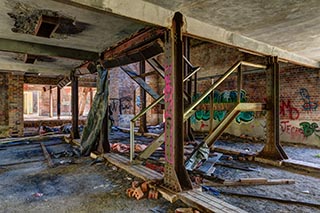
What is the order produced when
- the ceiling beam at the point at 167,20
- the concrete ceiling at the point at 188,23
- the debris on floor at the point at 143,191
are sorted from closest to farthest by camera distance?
the ceiling beam at the point at 167,20
the concrete ceiling at the point at 188,23
the debris on floor at the point at 143,191

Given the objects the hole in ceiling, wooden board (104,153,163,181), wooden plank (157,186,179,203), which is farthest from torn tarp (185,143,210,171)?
the hole in ceiling

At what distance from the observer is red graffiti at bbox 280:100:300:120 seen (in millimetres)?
6686

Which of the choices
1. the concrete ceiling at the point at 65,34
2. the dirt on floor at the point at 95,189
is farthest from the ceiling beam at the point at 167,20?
the dirt on floor at the point at 95,189

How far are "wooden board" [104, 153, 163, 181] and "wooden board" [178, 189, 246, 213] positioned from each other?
62cm

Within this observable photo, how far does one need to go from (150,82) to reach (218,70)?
4.55 meters

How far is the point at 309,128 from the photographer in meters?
6.38

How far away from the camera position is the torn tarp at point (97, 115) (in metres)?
4.74

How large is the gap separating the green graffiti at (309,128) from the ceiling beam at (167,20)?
3.82 meters

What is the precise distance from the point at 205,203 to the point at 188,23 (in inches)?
87.2

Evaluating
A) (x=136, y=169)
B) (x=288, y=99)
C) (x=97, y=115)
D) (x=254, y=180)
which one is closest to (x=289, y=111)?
(x=288, y=99)

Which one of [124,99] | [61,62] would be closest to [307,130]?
[61,62]

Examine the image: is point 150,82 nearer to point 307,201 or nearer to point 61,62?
point 61,62

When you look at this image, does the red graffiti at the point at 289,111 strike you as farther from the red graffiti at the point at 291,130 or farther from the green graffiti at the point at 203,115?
the green graffiti at the point at 203,115

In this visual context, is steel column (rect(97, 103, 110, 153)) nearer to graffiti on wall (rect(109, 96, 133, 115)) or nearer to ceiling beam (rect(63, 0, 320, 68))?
ceiling beam (rect(63, 0, 320, 68))
